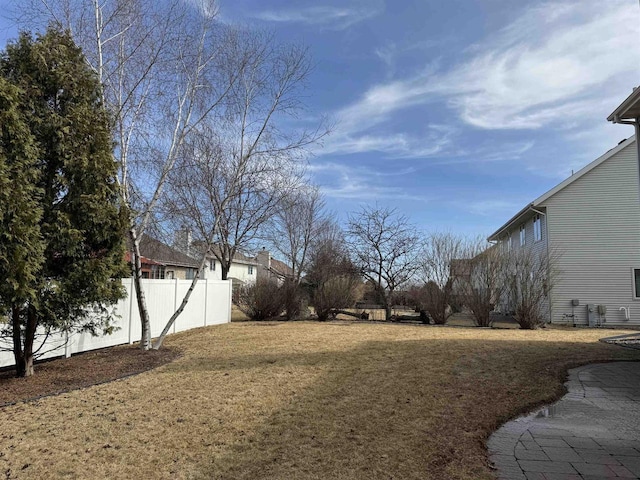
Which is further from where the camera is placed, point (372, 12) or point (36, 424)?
point (372, 12)

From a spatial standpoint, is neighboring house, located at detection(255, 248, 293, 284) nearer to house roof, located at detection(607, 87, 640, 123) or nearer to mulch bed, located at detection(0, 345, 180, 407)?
mulch bed, located at detection(0, 345, 180, 407)

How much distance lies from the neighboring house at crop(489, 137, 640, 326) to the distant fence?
11856mm

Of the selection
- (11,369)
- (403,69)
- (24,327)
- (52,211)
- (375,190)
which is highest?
(403,69)

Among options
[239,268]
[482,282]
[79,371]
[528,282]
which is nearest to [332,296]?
[482,282]

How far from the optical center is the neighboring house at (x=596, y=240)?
57.0ft

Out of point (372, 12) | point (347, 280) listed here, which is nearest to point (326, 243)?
point (347, 280)

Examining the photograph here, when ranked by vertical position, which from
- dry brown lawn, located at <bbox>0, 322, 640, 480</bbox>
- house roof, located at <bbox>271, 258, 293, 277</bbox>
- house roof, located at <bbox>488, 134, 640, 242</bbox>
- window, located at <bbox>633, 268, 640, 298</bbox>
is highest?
house roof, located at <bbox>488, 134, 640, 242</bbox>

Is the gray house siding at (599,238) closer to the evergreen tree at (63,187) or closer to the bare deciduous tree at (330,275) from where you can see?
the bare deciduous tree at (330,275)

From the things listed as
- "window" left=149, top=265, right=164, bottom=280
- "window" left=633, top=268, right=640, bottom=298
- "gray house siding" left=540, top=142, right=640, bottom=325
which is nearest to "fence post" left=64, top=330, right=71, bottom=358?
"gray house siding" left=540, top=142, right=640, bottom=325

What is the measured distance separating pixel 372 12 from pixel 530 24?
364 centimetres

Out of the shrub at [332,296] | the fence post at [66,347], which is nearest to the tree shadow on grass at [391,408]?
the fence post at [66,347]

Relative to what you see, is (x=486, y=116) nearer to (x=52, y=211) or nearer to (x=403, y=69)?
(x=403, y=69)

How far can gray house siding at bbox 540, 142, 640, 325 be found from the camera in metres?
17.4

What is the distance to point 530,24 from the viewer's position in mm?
9672
